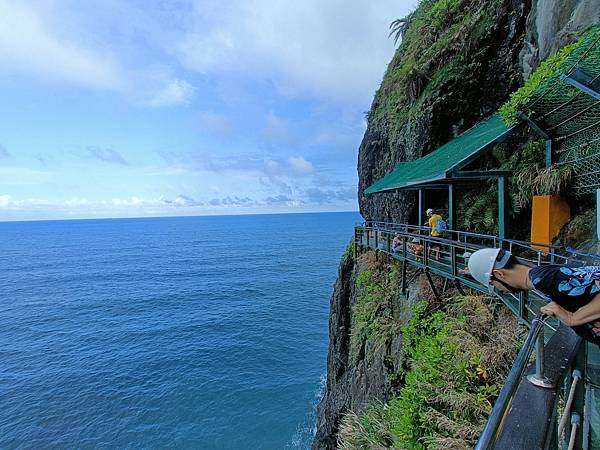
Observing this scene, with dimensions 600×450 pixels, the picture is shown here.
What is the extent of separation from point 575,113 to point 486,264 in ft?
24.9

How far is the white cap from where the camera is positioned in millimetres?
2141

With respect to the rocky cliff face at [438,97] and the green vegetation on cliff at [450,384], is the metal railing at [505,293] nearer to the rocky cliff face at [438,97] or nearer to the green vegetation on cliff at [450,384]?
the green vegetation on cliff at [450,384]

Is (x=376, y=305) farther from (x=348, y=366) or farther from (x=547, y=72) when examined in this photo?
(x=547, y=72)

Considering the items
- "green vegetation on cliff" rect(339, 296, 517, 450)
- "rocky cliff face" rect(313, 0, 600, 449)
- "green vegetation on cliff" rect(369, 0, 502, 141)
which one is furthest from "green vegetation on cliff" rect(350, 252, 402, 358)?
"green vegetation on cliff" rect(369, 0, 502, 141)

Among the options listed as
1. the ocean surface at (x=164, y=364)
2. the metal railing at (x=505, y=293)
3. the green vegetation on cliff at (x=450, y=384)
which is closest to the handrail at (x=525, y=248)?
the metal railing at (x=505, y=293)

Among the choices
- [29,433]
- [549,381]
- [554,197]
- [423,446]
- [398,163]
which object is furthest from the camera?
[29,433]

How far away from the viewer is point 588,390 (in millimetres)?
2424

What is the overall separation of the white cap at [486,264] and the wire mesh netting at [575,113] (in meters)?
5.26

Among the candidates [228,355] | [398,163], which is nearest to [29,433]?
[228,355]

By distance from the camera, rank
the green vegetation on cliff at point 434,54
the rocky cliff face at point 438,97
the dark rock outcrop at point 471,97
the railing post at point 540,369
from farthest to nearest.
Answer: the green vegetation on cliff at point 434,54 → the dark rock outcrop at point 471,97 → the rocky cliff face at point 438,97 → the railing post at point 540,369

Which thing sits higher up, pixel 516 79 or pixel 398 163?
pixel 516 79

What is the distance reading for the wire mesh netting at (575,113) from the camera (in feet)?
18.5

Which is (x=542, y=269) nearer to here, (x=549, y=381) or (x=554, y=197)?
(x=549, y=381)

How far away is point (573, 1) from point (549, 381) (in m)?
9.89
